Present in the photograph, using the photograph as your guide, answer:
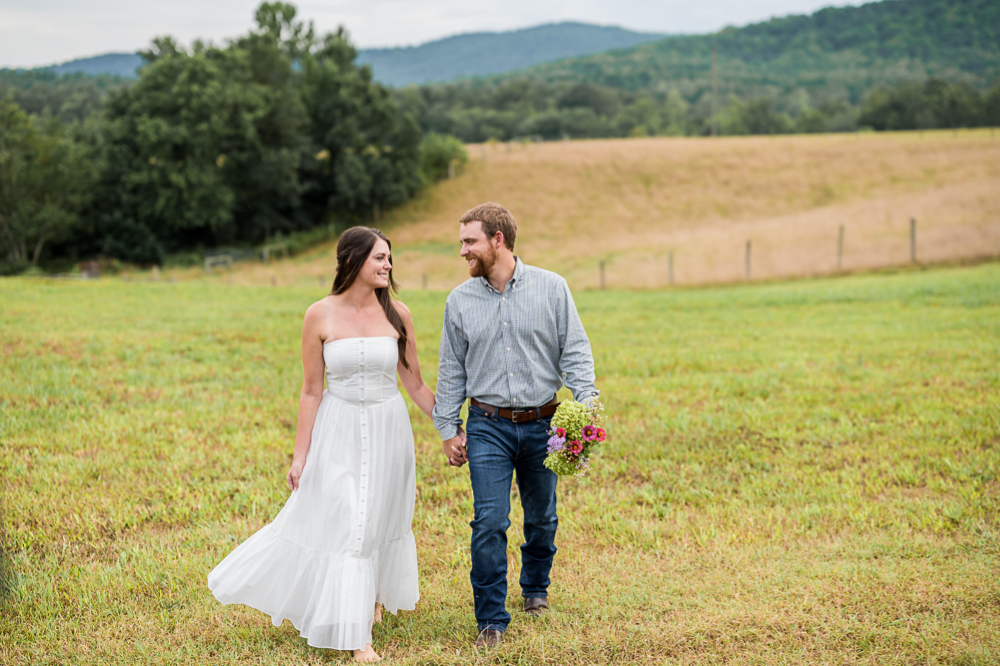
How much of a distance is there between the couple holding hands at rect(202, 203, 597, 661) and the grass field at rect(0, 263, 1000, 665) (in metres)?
0.41

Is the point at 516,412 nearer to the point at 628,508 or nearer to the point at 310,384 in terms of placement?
the point at 310,384

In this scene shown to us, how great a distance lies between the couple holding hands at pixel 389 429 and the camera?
13.4 feet

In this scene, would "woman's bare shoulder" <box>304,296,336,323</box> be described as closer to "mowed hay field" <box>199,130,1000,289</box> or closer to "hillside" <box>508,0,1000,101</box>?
"mowed hay field" <box>199,130,1000,289</box>

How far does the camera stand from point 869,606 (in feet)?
14.7

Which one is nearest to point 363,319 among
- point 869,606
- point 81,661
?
point 81,661

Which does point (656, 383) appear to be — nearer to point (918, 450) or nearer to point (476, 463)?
point (918, 450)

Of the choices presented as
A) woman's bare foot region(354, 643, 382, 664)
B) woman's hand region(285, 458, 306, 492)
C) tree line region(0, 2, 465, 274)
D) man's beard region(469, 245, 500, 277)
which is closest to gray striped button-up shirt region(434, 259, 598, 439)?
man's beard region(469, 245, 500, 277)

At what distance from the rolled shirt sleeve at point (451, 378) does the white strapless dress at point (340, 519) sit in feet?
0.76

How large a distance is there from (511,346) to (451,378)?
432 mm

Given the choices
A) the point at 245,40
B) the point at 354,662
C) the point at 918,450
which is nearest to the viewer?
the point at 354,662

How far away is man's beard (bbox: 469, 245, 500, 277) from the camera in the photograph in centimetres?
411

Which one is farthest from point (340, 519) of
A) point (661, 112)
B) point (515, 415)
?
point (661, 112)

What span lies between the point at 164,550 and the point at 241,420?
11.4 ft

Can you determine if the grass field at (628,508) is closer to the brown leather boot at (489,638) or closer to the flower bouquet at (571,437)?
the brown leather boot at (489,638)
